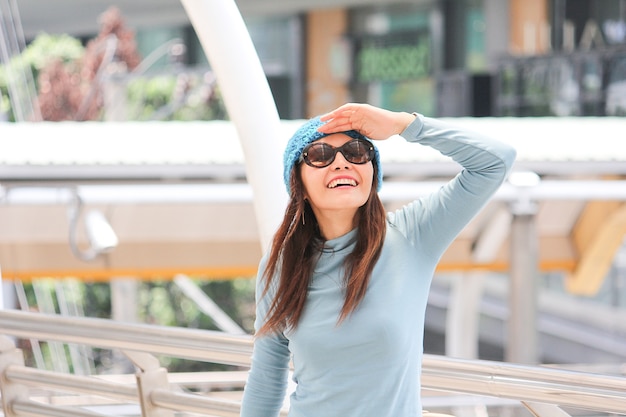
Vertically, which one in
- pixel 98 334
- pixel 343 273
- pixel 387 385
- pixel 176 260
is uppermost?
pixel 343 273

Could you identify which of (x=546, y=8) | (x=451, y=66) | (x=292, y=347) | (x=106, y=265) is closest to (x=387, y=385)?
(x=292, y=347)

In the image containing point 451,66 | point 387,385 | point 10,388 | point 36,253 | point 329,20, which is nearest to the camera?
point 387,385

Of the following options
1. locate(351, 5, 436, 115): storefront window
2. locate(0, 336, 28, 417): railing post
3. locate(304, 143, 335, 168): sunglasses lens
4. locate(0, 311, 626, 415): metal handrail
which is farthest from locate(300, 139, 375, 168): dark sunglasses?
locate(351, 5, 436, 115): storefront window

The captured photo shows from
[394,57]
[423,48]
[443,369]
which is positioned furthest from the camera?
[394,57]

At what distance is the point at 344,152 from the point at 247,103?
1.38 meters

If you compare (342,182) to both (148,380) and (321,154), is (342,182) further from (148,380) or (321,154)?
(148,380)

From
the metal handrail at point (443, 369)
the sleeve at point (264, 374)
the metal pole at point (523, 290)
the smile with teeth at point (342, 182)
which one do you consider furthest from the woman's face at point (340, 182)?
the metal pole at point (523, 290)

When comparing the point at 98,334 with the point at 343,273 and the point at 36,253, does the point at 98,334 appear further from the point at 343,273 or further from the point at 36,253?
the point at 36,253

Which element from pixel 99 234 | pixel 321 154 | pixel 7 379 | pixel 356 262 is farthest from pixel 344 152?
pixel 99 234

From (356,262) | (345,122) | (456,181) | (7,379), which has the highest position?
(345,122)

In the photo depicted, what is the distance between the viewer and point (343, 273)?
6.59 ft

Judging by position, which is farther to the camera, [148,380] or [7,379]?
[7,379]

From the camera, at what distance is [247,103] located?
3348 millimetres

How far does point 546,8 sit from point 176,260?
14.5 m
